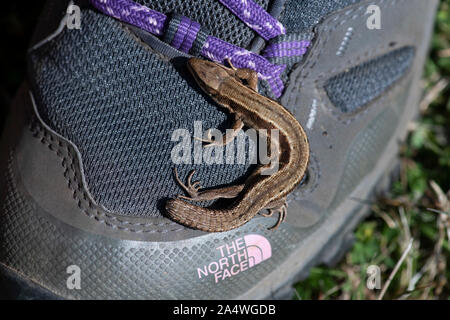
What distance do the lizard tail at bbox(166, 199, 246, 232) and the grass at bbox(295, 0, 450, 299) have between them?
1014 mm

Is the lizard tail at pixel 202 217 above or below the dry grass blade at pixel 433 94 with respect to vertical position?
below

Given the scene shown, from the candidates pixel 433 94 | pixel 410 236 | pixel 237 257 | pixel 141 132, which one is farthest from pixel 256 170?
pixel 433 94

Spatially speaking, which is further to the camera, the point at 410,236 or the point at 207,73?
the point at 410,236

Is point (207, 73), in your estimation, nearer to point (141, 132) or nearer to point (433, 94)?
point (141, 132)

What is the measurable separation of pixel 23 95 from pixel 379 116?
207cm

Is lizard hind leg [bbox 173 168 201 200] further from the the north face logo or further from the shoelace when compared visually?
the shoelace

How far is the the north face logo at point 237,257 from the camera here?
2.36 meters

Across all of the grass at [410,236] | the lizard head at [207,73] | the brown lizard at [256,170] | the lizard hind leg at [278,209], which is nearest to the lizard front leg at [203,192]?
the brown lizard at [256,170]

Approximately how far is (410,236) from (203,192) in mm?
1851

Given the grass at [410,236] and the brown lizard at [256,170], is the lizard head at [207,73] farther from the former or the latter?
the grass at [410,236]

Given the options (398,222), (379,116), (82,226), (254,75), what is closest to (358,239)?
(398,222)

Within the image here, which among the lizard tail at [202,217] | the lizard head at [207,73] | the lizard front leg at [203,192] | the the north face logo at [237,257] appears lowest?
the the north face logo at [237,257]

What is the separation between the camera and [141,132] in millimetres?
2223

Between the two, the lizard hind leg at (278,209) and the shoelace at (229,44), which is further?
the lizard hind leg at (278,209)
